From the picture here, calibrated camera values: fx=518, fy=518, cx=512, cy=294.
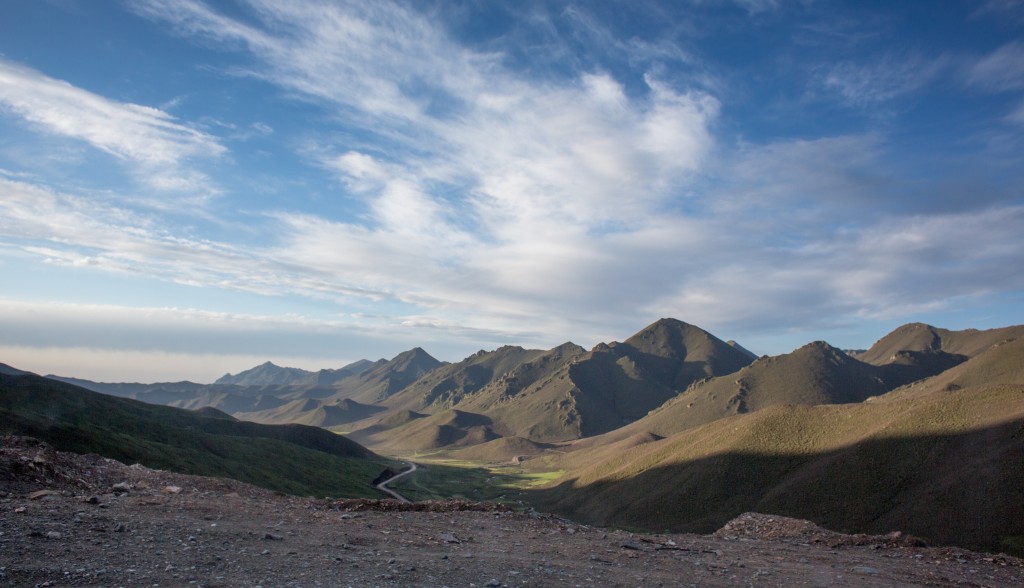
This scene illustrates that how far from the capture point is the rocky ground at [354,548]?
1322 centimetres

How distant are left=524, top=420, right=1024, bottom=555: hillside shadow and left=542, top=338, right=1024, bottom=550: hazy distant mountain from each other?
0.43ft


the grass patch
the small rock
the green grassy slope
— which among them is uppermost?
the small rock

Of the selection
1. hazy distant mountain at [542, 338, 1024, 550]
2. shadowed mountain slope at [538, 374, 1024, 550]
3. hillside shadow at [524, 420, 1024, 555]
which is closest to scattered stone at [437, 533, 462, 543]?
hillside shadow at [524, 420, 1024, 555]

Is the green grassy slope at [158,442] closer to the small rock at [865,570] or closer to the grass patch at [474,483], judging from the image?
the grass patch at [474,483]

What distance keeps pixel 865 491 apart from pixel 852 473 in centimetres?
349

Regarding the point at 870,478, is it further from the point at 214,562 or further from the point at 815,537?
the point at 214,562

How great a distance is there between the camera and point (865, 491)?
5491cm

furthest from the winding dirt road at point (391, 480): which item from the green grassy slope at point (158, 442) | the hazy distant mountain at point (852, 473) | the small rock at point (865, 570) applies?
the small rock at point (865, 570)

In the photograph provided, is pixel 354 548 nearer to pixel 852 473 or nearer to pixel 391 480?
pixel 852 473

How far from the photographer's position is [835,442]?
6738 centimetres

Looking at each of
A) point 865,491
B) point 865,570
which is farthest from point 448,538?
point 865,491

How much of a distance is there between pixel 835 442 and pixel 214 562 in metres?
74.3

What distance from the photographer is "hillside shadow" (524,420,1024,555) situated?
4441 cm

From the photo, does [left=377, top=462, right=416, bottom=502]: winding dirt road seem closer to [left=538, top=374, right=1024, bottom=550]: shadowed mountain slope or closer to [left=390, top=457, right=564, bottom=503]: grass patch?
[left=390, top=457, right=564, bottom=503]: grass patch
